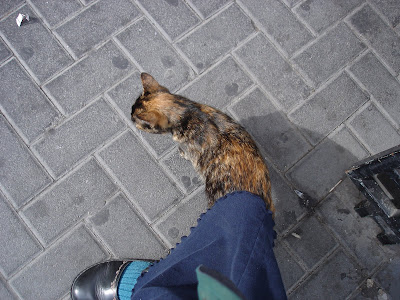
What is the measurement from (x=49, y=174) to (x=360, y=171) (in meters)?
3.01

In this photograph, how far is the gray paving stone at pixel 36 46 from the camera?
141 inches

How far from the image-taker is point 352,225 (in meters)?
3.37

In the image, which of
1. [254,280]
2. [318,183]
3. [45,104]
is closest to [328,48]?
[318,183]

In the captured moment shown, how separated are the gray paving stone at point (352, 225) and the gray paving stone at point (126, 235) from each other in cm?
179

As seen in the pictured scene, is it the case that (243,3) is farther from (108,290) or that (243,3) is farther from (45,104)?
(108,290)

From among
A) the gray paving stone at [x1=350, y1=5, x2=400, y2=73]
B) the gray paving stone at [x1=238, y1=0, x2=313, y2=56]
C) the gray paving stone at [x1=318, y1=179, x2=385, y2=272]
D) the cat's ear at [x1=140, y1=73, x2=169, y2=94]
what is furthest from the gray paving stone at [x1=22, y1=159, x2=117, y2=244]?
the gray paving stone at [x1=350, y1=5, x2=400, y2=73]

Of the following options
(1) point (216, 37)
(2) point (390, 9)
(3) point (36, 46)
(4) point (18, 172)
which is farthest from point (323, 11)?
(4) point (18, 172)

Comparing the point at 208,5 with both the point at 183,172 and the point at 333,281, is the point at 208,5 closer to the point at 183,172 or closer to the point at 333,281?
the point at 183,172

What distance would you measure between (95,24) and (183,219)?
7.83ft

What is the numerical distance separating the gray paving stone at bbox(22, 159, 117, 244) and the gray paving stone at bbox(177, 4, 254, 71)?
1631 millimetres

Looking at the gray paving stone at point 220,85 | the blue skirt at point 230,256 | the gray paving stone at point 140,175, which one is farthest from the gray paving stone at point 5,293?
the gray paving stone at point 220,85

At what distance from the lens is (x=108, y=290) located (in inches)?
124

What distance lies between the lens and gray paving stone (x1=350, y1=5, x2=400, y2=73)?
3.76 meters

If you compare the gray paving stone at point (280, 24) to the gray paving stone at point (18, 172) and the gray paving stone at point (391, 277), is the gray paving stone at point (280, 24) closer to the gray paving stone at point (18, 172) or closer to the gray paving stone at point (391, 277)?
the gray paving stone at point (391, 277)
